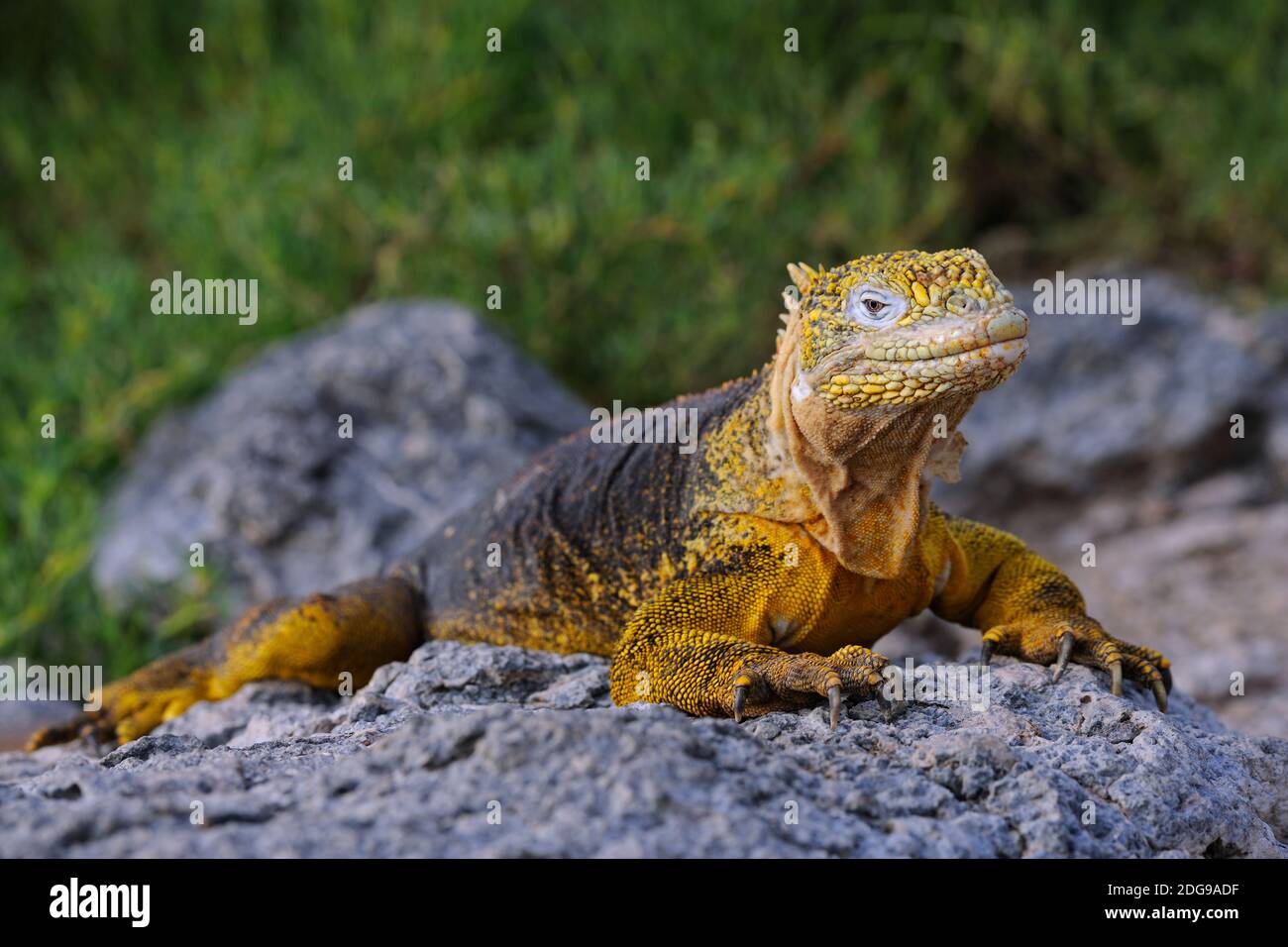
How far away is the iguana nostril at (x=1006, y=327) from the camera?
3.64 meters

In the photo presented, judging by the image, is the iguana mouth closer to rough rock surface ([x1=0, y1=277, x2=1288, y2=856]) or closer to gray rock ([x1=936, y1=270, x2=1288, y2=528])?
rough rock surface ([x1=0, y1=277, x2=1288, y2=856])

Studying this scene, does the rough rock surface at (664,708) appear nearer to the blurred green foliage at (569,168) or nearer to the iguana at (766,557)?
the iguana at (766,557)

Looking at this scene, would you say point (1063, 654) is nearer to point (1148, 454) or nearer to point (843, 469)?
point (843, 469)

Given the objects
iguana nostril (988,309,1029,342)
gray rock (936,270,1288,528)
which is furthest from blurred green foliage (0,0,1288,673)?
iguana nostril (988,309,1029,342)

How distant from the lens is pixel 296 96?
960 cm

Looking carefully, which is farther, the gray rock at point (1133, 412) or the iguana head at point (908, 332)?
the gray rock at point (1133, 412)

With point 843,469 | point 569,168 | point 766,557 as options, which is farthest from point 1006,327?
point 569,168

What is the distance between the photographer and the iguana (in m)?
3.79

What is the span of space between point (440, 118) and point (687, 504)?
5952mm

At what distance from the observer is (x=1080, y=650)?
14.1 ft

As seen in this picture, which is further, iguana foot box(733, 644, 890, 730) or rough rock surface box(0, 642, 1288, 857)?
iguana foot box(733, 644, 890, 730)

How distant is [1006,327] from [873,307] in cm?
39

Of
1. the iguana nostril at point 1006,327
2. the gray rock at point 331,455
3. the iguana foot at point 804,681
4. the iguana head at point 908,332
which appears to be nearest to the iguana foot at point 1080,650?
the iguana foot at point 804,681
